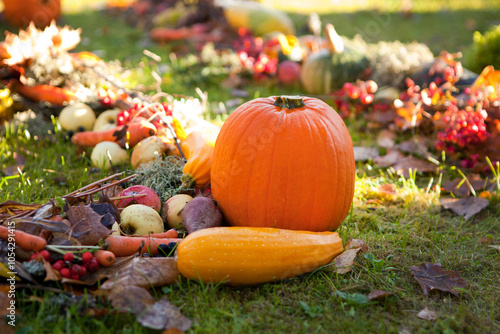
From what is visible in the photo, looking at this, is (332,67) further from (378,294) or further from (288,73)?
(378,294)

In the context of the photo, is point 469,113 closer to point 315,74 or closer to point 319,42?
point 315,74

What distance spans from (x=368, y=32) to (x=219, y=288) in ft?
23.1

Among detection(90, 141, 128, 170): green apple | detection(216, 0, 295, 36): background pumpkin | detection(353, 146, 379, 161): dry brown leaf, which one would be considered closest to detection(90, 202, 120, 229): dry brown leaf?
detection(90, 141, 128, 170): green apple

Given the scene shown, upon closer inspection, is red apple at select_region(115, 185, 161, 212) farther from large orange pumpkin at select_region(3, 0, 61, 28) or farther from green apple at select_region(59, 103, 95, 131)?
large orange pumpkin at select_region(3, 0, 61, 28)

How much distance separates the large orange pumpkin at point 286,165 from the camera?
6.76 ft

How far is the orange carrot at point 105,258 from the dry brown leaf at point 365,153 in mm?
2229

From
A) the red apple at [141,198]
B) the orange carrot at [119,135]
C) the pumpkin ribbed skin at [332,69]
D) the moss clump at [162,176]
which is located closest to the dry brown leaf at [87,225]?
the red apple at [141,198]

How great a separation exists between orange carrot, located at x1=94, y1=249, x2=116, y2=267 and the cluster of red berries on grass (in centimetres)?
2

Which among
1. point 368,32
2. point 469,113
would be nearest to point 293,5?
point 368,32

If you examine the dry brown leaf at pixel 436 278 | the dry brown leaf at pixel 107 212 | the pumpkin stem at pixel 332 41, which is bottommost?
the dry brown leaf at pixel 436 278

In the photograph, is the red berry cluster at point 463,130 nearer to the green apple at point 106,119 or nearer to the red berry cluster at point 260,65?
the red berry cluster at point 260,65

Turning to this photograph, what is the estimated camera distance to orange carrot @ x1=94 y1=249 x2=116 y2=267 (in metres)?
1.82

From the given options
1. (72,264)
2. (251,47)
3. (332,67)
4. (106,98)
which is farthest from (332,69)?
(72,264)

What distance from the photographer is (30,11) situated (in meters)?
7.27
